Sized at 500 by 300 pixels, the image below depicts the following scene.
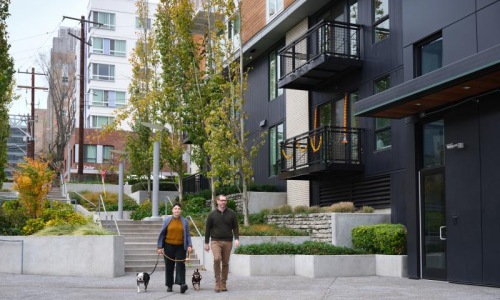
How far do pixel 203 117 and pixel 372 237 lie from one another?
33.4 ft

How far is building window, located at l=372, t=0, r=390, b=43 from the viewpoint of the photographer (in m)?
20.3

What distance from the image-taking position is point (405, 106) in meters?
15.8

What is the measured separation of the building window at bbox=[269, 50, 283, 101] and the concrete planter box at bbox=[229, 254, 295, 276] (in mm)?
11168

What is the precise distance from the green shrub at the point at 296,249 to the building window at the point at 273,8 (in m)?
10.8

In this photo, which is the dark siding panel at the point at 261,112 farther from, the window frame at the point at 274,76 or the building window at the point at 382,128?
the building window at the point at 382,128

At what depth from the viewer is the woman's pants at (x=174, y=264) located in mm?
13734

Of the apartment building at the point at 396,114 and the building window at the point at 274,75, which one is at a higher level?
the building window at the point at 274,75

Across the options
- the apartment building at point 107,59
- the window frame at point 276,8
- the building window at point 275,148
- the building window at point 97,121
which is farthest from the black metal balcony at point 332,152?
the building window at point 97,121

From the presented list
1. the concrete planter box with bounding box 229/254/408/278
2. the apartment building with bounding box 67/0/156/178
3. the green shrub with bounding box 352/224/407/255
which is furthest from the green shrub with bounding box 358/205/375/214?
the apartment building with bounding box 67/0/156/178

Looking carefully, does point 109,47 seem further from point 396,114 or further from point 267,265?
point 396,114

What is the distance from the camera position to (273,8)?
26.7 metres

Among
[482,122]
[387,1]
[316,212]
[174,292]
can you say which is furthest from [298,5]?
[174,292]

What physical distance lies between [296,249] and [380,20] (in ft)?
23.8

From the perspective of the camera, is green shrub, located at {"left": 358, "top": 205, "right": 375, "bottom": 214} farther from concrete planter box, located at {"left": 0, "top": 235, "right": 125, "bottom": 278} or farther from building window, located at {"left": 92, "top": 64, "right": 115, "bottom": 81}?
building window, located at {"left": 92, "top": 64, "right": 115, "bottom": 81}
